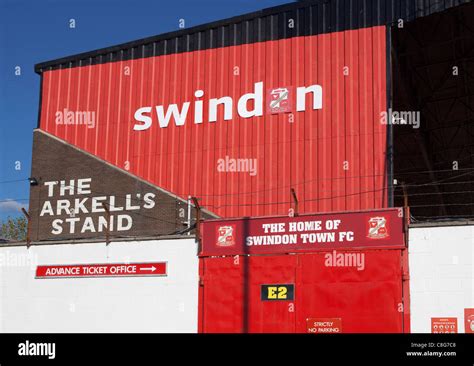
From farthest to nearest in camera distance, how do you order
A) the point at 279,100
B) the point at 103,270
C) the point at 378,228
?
the point at 279,100
the point at 103,270
the point at 378,228

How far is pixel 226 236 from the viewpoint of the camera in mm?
21312

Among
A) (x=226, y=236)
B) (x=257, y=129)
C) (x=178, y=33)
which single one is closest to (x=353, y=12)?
(x=257, y=129)

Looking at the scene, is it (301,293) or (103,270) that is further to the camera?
(103,270)

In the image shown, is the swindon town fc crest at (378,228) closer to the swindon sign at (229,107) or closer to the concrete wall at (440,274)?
the concrete wall at (440,274)

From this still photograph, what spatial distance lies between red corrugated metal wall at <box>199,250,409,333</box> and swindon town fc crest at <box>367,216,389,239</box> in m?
0.50

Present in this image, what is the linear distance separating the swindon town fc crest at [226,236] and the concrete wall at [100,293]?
99 cm

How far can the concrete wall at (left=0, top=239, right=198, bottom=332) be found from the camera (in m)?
21.3

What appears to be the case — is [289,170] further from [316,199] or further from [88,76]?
[88,76]

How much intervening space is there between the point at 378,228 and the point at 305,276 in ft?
9.24

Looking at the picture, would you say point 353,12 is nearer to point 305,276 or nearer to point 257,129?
point 257,129

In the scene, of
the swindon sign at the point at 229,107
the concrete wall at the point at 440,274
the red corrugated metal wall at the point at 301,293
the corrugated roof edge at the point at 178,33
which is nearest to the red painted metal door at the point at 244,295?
the red corrugated metal wall at the point at 301,293

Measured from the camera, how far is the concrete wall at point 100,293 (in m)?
21.3

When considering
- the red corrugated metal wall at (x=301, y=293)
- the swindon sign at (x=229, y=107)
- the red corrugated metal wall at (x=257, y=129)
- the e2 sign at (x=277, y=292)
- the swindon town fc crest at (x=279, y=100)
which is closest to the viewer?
the red corrugated metal wall at (x=301, y=293)
